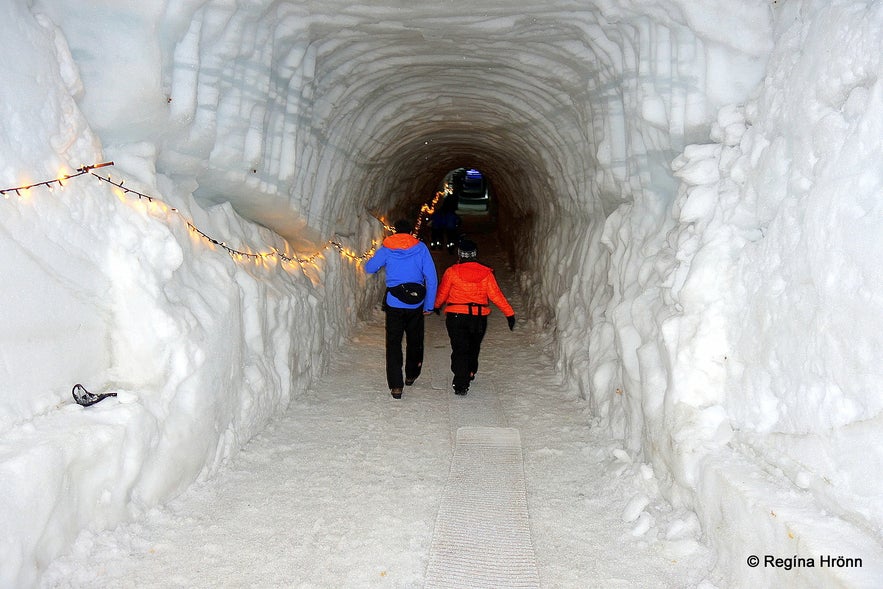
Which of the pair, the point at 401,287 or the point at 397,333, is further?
the point at 397,333

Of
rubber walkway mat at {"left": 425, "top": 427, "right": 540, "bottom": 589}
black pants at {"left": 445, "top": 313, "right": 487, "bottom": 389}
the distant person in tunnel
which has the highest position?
the distant person in tunnel

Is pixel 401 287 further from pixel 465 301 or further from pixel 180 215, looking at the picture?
pixel 180 215

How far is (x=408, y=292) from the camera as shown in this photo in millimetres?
5648

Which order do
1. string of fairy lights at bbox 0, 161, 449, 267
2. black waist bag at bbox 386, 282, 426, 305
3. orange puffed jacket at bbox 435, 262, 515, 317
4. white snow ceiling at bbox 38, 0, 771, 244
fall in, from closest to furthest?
1. string of fairy lights at bbox 0, 161, 449, 267
2. white snow ceiling at bbox 38, 0, 771, 244
3. black waist bag at bbox 386, 282, 426, 305
4. orange puffed jacket at bbox 435, 262, 515, 317

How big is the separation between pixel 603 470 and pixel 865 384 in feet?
6.92

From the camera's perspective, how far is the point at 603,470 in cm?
429

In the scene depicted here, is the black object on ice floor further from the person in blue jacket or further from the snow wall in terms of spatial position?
the person in blue jacket

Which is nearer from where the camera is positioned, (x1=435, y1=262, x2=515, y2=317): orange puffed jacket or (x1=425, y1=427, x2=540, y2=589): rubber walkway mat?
(x1=425, y1=427, x2=540, y2=589): rubber walkway mat

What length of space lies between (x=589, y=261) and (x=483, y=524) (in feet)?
12.2

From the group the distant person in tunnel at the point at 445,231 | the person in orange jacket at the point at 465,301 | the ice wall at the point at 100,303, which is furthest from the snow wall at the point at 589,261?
the distant person in tunnel at the point at 445,231

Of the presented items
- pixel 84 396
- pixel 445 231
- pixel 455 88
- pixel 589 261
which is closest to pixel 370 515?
pixel 84 396

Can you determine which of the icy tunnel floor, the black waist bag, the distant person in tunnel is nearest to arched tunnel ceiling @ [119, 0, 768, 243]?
the black waist bag

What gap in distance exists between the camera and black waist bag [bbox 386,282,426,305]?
5648mm

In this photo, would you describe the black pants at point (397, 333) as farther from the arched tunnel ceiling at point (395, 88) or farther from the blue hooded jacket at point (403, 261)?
the arched tunnel ceiling at point (395, 88)
